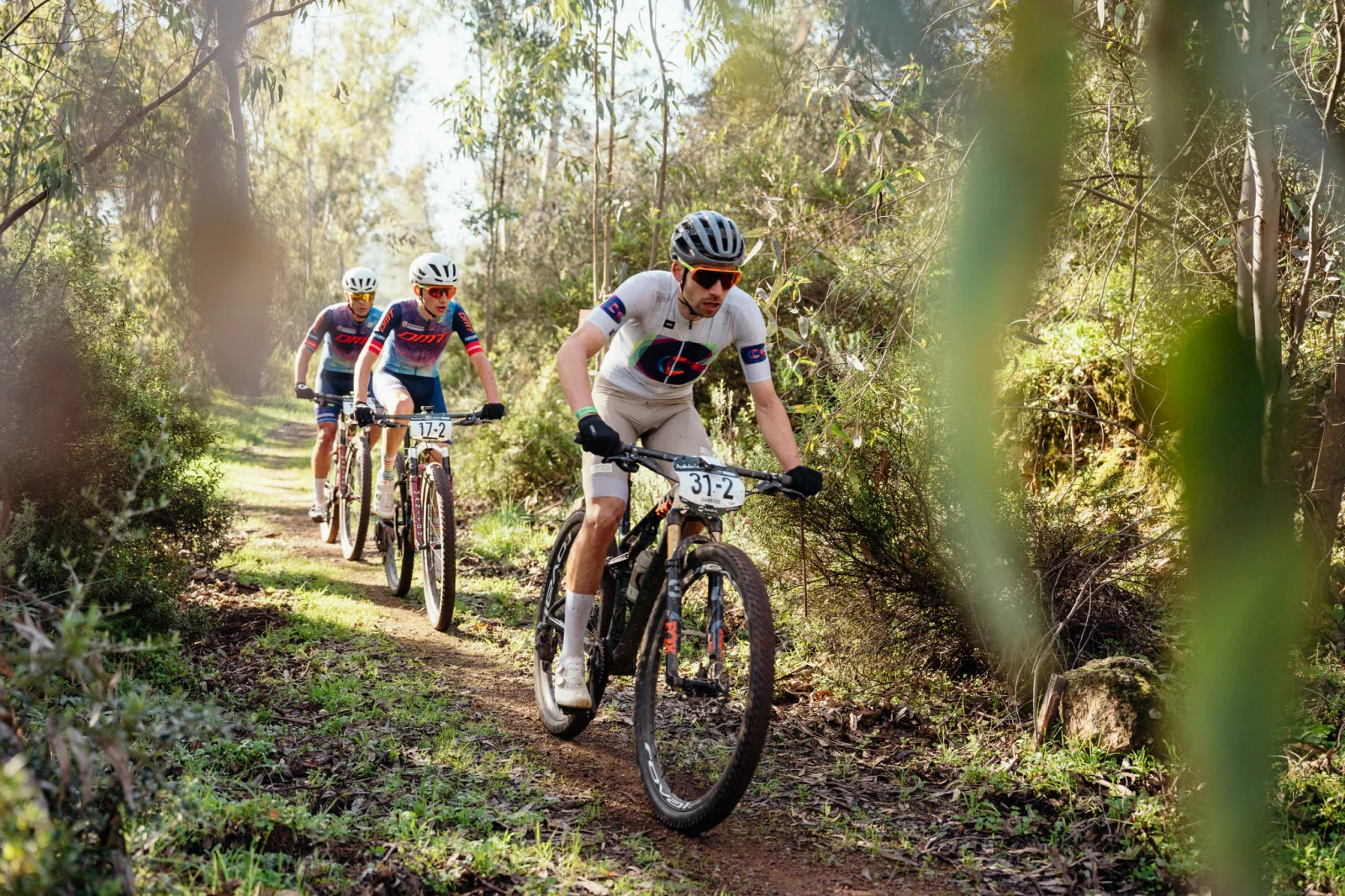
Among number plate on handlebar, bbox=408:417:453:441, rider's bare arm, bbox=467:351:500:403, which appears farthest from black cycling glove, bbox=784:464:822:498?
rider's bare arm, bbox=467:351:500:403

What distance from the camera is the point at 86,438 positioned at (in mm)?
5871

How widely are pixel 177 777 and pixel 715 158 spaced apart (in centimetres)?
1071

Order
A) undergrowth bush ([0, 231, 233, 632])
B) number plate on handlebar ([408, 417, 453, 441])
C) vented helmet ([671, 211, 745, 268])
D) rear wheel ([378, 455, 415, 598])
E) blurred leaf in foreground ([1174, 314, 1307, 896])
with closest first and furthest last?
blurred leaf in foreground ([1174, 314, 1307, 896])
vented helmet ([671, 211, 745, 268])
undergrowth bush ([0, 231, 233, 632])
number plate on handlebar ([408, 417, 453, 441])
rear wheel ([378, 455, 415, 598])

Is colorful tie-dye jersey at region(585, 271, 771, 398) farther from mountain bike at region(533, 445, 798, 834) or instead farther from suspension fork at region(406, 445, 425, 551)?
suspension fork at region(406, 445, 425, 551)

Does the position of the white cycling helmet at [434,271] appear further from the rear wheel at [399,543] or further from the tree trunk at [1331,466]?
the tree trunk at [1331,466]

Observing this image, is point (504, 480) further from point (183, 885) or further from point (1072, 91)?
point (1072, 91)

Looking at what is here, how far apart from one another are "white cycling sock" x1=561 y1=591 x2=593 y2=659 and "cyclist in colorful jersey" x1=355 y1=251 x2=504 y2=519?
8.68 ft

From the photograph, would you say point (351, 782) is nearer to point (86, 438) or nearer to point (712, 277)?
point (712, 277)

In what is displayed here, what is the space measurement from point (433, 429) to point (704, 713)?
10.1ft

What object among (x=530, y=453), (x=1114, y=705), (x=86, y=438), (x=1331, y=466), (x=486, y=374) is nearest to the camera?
(x=1114, y=705)

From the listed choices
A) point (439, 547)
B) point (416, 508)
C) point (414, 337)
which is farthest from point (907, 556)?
point (414, 337)

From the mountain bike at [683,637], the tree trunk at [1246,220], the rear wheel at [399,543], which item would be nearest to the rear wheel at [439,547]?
the rear wheel at [399,543]

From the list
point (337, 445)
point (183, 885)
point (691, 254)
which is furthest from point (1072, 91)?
point (337, 445)

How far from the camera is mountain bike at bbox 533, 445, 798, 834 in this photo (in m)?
3.34
